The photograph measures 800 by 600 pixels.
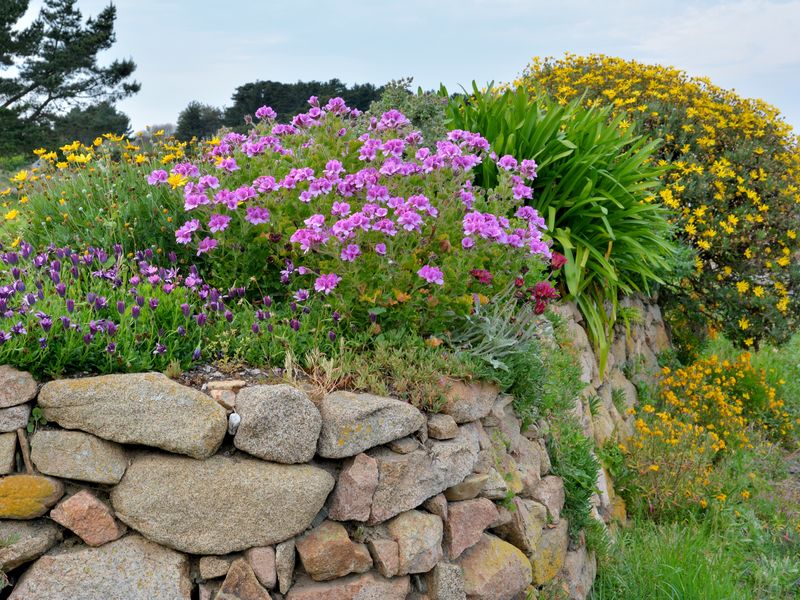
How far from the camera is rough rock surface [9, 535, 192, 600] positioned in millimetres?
2623

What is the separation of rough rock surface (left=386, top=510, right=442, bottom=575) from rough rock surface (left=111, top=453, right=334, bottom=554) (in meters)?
0.40

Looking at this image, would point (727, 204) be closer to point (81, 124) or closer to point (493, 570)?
point (493, 570)

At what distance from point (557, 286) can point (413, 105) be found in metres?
2.19

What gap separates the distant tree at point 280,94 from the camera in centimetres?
1800

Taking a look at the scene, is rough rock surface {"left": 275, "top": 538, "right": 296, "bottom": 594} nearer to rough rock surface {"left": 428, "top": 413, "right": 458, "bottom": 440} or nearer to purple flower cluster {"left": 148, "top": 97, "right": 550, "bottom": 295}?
rough rock surface {"left": 428, "top": 413, "right": 458, "bottom": 440}

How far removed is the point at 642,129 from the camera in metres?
7.71

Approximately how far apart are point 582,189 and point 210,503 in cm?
365

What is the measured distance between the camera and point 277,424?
2.76m

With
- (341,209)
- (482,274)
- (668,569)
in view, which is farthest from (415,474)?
(668,569)

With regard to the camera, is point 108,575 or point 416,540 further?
point 416,540

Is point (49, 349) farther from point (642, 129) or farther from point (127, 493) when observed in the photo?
point (642, 129)

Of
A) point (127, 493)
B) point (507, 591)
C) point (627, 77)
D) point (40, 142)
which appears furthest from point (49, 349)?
point (40, 142)

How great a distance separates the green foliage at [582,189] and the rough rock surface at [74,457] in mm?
3178

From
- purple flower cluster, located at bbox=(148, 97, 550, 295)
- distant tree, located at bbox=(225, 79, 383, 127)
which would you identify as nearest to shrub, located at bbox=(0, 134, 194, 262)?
purple flower cluster, located at bbox=(148, 97, 550, 295)
